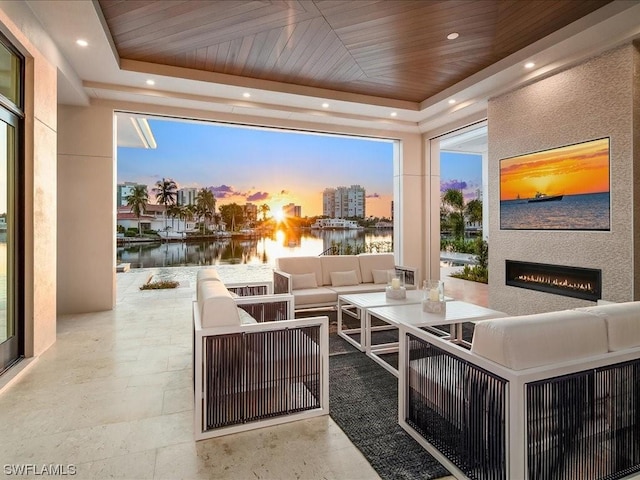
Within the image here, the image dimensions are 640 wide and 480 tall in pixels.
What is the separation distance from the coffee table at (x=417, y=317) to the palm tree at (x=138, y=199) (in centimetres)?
662

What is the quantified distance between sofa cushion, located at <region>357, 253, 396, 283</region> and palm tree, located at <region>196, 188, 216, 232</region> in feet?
14.3

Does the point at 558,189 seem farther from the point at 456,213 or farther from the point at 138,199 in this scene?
the point at 138,199

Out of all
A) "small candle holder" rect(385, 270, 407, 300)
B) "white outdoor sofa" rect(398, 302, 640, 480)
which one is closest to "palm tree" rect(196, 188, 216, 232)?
"small candle holder" rect(385, 270, 407, 300)

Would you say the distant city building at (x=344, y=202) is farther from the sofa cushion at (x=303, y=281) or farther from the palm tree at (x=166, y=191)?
the sofa cushion at (x=303, y=281)

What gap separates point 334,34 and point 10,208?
3.65 metres

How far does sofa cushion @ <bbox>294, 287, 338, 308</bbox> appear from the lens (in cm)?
484

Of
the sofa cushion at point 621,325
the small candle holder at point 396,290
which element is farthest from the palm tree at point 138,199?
the sofa cushion at point 621,325

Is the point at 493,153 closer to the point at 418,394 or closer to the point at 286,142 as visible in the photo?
the point at 418,394

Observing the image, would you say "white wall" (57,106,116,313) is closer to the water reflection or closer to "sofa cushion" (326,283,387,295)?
the water reflection

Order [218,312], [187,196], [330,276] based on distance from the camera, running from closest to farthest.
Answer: [218,312], [330,276], [187,196]

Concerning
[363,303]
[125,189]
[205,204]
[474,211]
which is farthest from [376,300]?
[474,211]

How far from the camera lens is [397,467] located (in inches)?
78.7

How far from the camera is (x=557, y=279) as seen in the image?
177 inches

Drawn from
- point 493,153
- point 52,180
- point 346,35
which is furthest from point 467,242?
point 52,180
